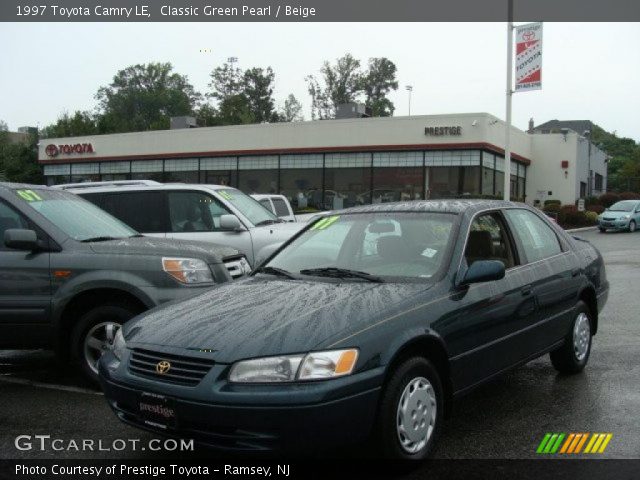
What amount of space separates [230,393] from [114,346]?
121 cm

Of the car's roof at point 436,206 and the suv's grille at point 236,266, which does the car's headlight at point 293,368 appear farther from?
the suv's grille at point 236,266

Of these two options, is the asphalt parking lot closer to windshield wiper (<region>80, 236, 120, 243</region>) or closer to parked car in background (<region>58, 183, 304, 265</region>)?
windshield wiper (<region>80, 236, 120, 243</region>)

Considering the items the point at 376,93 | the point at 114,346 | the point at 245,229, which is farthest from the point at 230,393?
the point at 376,93

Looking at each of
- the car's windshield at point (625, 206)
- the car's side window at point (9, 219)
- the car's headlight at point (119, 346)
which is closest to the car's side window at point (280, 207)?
the car's side window at point (9, 219)

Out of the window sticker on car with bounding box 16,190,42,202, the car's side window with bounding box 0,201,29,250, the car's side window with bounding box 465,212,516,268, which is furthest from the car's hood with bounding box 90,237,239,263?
the car's side window with bounding box 465,212,516,268

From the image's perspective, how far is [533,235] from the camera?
565cm

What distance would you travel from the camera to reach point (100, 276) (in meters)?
5.60

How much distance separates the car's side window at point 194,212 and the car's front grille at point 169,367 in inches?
236

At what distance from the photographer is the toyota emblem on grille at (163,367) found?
3604 mm

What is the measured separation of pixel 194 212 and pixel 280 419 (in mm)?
6839

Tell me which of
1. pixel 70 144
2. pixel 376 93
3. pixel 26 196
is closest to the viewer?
pixel 26 196

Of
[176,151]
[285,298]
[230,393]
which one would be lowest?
[230,393]

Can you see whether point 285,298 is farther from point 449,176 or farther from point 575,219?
point 575,219

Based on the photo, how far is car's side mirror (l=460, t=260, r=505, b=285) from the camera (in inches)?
168
